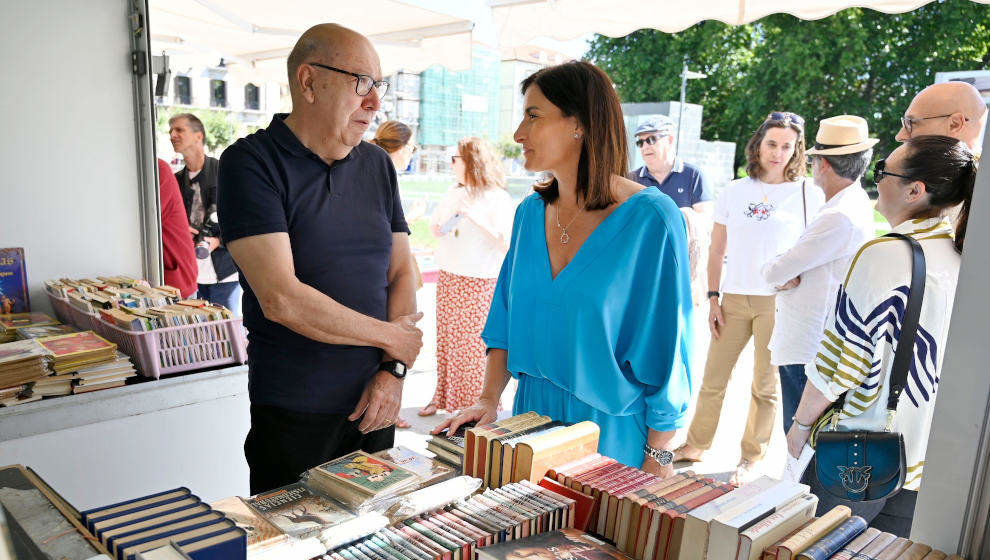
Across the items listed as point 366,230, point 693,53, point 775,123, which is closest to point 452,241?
point 775,123

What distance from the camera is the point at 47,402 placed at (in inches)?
82.4

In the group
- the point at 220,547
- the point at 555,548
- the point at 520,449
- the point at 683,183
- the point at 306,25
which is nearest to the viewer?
the point at 220,547

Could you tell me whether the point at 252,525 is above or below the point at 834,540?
below

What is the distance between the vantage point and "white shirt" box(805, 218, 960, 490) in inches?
69.8

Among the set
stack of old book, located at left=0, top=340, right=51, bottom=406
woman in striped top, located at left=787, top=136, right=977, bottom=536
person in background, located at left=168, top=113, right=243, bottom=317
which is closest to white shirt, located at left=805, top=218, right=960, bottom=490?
woman in striped top, located at left=787, top=136, right=977, bottom=536

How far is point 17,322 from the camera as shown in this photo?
2.67 metres

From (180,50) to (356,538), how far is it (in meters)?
6.50

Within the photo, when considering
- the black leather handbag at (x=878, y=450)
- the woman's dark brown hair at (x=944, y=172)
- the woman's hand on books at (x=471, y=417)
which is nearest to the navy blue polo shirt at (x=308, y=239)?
the woman's hand on books at (x=471, y=417)

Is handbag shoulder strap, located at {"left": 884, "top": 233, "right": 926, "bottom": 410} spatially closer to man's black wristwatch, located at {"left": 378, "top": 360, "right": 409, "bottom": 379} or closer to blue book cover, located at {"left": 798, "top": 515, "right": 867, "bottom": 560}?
blue book cover, located at {"left": 798, "top": 515, "right": 867, "bottom": 560}

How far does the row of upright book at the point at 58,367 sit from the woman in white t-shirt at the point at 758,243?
123 inches

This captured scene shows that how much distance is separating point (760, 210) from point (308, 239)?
278 cm

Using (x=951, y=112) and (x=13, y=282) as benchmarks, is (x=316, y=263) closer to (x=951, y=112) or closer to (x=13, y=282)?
(x=13, y=282)

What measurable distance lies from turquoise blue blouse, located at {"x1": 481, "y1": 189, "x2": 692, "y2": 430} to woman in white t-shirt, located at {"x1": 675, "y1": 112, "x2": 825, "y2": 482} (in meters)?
2.12

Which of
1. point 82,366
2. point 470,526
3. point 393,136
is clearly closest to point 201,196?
point 393,136
